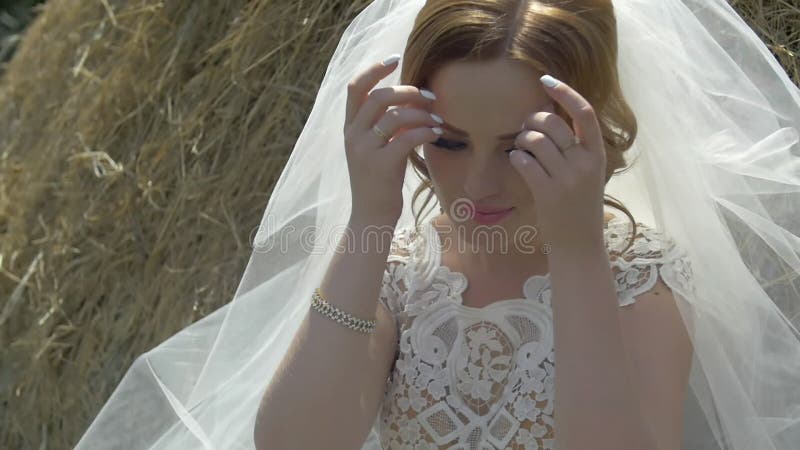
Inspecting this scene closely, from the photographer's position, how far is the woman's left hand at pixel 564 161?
4.04 feet

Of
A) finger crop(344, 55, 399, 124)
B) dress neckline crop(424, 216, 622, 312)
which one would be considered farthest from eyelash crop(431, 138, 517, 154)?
dress neckline crop(424, 216, 622, 312)

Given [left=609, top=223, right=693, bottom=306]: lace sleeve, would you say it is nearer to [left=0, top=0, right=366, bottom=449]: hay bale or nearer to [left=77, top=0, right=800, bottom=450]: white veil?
[left=77, top=0, right=800, bottom=450]: white veil

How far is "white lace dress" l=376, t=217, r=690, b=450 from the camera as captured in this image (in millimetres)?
1407

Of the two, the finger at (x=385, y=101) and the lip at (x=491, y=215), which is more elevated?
the finger at (x=385, y=101)

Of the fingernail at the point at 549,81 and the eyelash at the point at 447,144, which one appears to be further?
the eyelash at the point at 447,144

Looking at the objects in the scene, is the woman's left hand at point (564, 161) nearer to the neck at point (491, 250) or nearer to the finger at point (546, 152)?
the finger at point (546, 152)

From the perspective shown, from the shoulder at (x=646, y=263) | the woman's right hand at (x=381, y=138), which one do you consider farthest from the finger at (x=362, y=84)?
the shoulder at (x=646, y=263)

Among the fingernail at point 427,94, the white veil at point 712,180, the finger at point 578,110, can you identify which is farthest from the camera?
the white veil at point 712,180

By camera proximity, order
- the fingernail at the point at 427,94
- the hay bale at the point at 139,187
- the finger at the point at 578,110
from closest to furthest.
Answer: the finger at the point at 578,110 < the fingernail at the point at 427,94 < the hay bale at the point at 139,187

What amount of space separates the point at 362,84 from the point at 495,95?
6.6 inches

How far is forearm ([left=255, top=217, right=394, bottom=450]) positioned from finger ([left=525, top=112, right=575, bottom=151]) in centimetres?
24

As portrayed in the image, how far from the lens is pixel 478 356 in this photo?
4.80ft

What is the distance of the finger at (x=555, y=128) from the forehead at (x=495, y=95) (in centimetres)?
6

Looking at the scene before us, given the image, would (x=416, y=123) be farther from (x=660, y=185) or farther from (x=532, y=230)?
(x=660, y=185)
